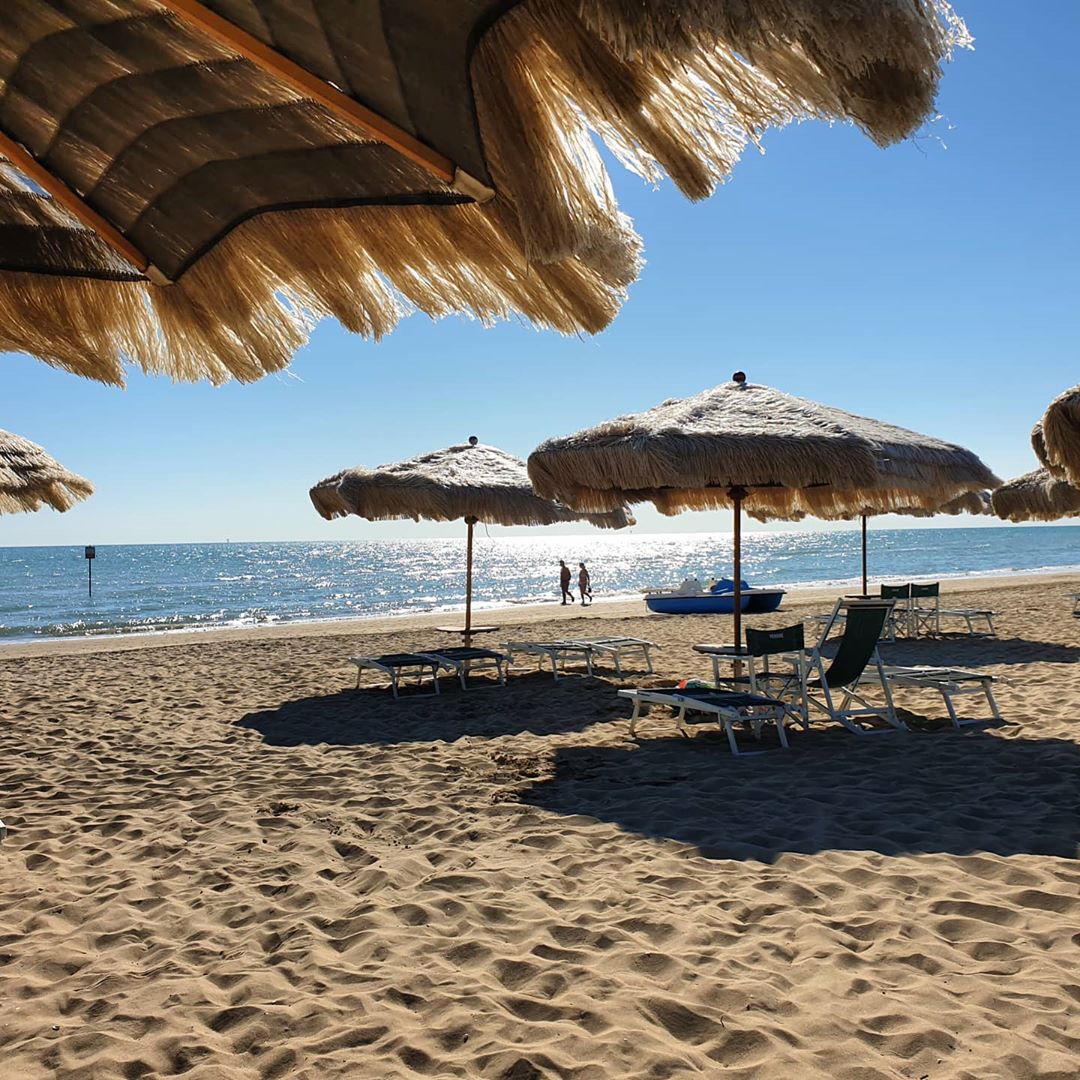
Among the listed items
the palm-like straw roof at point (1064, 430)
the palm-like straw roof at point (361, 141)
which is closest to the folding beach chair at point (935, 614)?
the palm-like straw roof at point (1064, 430)

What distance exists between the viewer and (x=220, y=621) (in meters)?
28.8

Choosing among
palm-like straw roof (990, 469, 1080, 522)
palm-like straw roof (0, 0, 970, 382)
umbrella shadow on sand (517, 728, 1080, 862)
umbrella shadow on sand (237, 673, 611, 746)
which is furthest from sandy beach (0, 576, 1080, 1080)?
palm-like straw roof (990, 469, 1080, 522)

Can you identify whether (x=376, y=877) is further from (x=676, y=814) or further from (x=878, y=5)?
(x=878, y=5)

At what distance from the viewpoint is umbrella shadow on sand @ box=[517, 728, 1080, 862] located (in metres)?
3.56

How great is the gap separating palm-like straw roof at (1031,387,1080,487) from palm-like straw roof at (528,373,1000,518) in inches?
41.3

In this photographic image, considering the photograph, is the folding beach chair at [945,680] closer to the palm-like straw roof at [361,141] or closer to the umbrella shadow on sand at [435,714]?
the umbrella shadow on sand at [435,714]

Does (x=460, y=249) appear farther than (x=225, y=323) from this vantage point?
No

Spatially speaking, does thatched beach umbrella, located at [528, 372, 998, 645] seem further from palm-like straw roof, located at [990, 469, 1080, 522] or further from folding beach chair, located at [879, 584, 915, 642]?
palm-like straw roof, located at [990, 469, 1080, 522]

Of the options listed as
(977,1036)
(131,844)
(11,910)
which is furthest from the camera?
(131,844)

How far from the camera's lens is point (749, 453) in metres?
6.33

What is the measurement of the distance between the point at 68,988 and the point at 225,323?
1.96 m

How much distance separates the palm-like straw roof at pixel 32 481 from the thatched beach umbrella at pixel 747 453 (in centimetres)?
344

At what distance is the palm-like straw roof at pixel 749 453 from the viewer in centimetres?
632

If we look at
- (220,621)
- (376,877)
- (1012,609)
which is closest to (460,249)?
(376,877)
